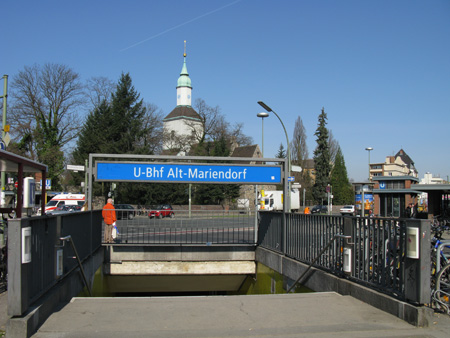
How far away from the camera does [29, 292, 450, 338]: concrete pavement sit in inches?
212

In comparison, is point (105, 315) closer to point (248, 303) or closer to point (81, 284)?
point (248, 303)

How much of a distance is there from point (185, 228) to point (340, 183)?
77.2m

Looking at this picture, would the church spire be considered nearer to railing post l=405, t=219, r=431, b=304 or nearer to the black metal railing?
the black metal railing

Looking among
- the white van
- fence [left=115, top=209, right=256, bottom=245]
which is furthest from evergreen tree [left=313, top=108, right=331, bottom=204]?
fence [left=115, top=209, right=256, bottom=245]

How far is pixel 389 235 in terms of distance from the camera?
6.38m

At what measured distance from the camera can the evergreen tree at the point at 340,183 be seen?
3398 inches

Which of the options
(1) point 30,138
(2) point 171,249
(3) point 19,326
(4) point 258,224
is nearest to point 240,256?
(4) point 258,224

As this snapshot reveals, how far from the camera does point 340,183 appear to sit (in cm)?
8812

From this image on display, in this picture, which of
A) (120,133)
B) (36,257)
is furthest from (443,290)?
(120,133)

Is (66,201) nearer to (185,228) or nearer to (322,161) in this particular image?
(185,228)

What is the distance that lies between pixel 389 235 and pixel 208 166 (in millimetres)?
6458

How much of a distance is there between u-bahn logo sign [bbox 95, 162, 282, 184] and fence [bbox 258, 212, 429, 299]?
1.83 metres

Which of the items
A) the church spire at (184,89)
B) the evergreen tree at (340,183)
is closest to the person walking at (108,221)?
the evergreen tree at (340,183)

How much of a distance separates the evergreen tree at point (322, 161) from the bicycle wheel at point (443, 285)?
70.2 meters
